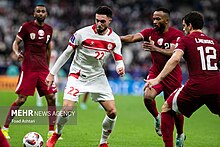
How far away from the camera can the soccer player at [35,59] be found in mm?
11727

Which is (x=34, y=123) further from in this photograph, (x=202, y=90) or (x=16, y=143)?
(x=202, y=90)

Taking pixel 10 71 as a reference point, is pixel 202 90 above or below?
below

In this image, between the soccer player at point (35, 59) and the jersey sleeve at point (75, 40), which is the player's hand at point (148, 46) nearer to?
the jersey sleeve at point (75, 40)

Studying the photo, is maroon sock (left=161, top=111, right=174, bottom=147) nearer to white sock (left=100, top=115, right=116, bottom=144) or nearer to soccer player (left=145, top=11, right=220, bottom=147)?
soccer player (left=145, top=11, right=220, bottom=147)

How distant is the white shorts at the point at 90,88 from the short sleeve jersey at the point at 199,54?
1.82m

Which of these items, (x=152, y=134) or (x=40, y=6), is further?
(x=152, y=134)

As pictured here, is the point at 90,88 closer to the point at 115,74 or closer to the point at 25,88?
the point at 25,88

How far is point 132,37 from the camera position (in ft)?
35.5

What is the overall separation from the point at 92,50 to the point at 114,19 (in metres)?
22.6

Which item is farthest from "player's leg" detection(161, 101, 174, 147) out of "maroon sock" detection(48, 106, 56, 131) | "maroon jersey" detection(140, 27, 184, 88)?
"maroon sock" detection(48, 106, 56, 131)

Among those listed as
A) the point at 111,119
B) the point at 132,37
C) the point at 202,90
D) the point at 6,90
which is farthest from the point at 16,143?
the point at 6,90

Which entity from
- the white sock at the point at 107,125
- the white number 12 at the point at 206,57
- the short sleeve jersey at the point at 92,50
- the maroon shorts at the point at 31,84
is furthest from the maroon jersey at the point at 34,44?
the white number 12 at the point at 206,57

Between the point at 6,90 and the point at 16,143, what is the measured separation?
54.7 feet

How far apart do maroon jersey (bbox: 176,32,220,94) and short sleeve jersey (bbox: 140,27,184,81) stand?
2.12 m
